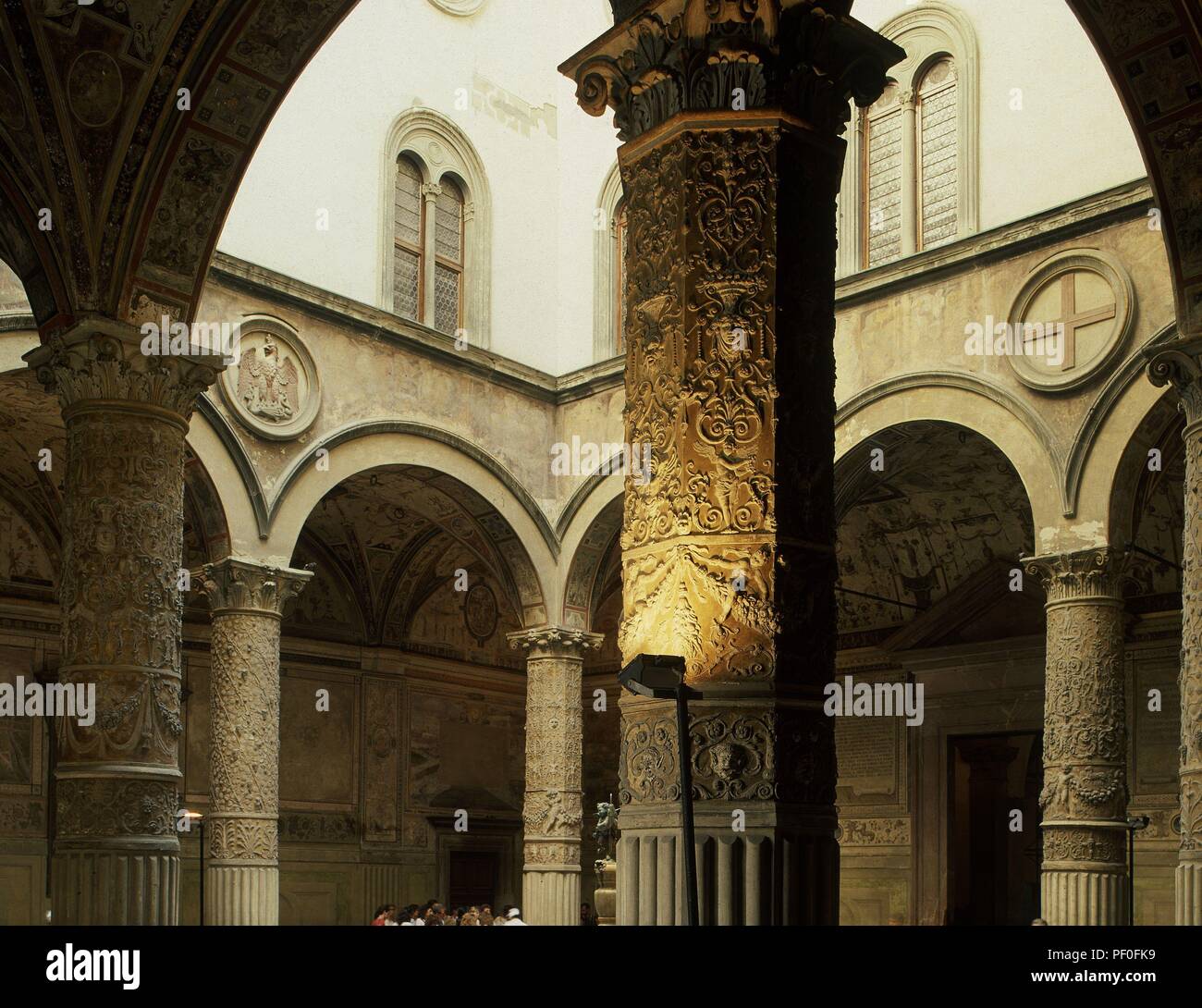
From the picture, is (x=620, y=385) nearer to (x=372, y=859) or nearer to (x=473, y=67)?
(x=473, y=67)

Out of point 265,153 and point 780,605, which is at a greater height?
point 265,153

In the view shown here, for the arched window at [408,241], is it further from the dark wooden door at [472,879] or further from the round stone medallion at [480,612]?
→ the dark wooden door at [472,879]

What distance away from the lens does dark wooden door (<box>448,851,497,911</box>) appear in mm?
19891

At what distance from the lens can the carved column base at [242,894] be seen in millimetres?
12906

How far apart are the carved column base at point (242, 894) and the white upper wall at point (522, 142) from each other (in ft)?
18.5

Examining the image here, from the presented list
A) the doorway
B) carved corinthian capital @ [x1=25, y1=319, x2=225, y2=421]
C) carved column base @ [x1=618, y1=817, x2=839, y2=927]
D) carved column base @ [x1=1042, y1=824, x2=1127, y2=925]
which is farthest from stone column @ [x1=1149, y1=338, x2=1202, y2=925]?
the doorway

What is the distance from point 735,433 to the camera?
4.32 metres

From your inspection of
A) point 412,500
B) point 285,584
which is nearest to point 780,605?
point 285,584

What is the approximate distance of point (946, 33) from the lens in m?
14.2

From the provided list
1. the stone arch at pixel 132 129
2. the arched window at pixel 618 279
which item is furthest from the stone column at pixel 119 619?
the arched window at pixel 618 279

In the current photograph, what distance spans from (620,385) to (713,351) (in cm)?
1171

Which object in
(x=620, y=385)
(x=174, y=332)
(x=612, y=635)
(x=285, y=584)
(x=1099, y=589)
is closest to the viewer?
(x=174, y=332)

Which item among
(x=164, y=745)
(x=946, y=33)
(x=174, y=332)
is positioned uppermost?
(x=946, y=33)

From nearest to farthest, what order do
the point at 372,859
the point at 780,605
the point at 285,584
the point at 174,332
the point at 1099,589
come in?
the point at 780,605 < the point at 174,332 < the point at 1099,589 < the point at 285,584 < the point at 372,859
